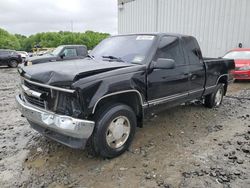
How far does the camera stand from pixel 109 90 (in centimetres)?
326

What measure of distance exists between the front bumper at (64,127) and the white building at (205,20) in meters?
12.0

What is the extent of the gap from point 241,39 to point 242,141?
10.1 metres

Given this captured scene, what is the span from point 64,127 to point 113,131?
→ 76cm

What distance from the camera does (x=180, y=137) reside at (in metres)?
4.42

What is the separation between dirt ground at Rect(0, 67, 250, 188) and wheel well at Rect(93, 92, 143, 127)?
23.2 inches

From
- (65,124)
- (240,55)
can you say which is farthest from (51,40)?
(65,124)

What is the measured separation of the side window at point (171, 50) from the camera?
14.1 ft

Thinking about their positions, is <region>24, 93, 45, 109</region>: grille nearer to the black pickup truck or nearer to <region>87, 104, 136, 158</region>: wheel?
the black pickup truck

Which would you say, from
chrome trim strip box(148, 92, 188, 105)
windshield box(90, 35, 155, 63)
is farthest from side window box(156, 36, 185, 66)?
chrome trim strip box(148, 92, 188, 105)

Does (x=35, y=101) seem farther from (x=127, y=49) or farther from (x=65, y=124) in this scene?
(x=127, y=49)

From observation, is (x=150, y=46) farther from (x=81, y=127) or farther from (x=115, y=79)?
(x=81, y=127)

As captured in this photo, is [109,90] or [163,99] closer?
[109,90]

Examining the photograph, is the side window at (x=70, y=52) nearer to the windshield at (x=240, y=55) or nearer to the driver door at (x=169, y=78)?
the windshield at (x=240, y=55)

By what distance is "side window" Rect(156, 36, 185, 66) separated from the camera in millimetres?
4285
